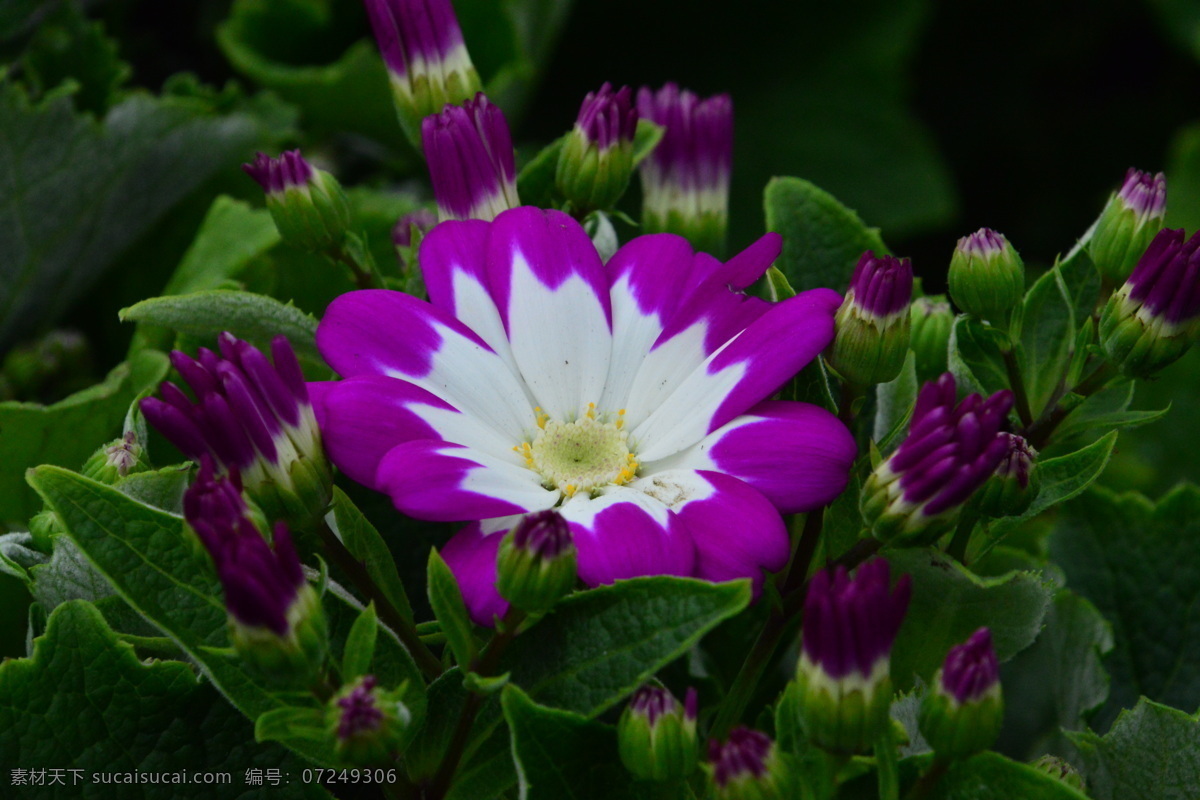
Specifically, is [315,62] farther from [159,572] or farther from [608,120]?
[159,572]

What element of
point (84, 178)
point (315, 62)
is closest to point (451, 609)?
point (84, 178)

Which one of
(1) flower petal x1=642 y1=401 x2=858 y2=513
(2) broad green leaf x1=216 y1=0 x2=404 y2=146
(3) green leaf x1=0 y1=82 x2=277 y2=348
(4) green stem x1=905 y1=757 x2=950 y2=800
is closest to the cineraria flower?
(1) flower petal x1=642 y1=401 x2=858 y2=513

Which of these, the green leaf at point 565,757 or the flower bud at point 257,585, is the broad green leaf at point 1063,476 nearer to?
the green leaf at point 565,757

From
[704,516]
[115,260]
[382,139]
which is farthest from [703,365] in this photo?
[382,139]

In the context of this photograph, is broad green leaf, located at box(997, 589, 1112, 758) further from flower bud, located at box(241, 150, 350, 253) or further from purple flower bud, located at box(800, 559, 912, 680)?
flower bud, located at box(241, 150, 350, 253)

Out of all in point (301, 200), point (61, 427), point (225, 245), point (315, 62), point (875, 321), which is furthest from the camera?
point (315, 62)

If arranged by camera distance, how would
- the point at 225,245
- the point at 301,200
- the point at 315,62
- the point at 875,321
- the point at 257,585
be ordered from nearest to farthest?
the point at 257,585 < the point at 875,321 < the point at 301,200 < the point at 225,245 < the point at 315,62
